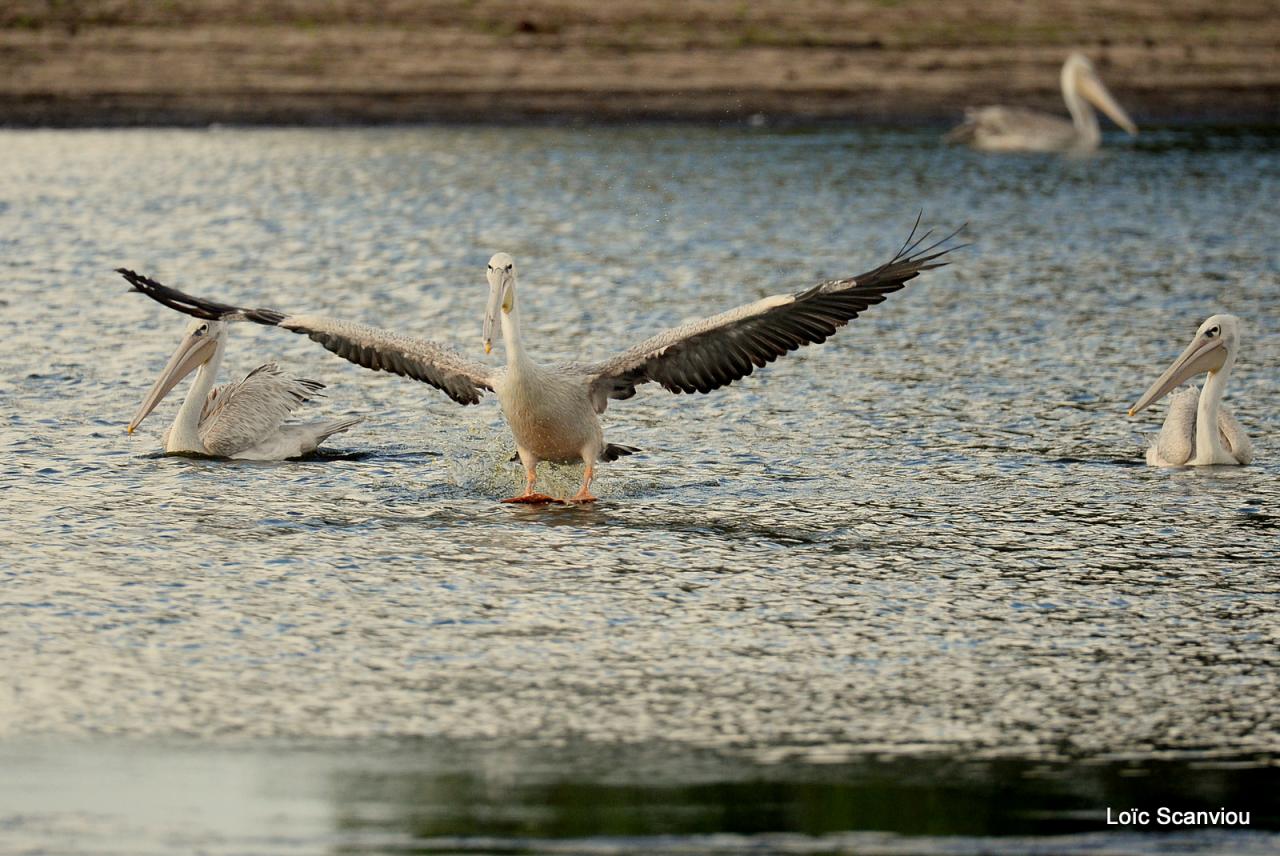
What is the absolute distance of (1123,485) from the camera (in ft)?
31.3

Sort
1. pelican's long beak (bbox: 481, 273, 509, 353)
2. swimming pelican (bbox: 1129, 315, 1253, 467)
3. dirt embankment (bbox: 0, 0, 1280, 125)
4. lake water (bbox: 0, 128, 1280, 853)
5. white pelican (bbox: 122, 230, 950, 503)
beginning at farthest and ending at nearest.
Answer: dirt embankment (bbox: 0, 0, 1280, 125)
swimming pelican (bbox: 1129, 315, 1253, 467)
white pelican (bbox: 122, 230, 950, 503)
pelican's long beak (bbox: 481, 273, 509, 353)
lake water (bbox: 0, 128, 1280, 853)

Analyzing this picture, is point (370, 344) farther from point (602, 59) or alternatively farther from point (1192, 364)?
point (602, 59)

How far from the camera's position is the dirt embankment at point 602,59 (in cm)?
2652

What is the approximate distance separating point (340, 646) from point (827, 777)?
202cm

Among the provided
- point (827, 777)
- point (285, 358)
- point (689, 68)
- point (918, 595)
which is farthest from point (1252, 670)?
point (689, 68)

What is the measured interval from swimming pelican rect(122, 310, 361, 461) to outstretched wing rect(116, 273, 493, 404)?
625 millimetres

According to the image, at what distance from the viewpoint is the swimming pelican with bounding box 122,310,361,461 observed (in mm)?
10258

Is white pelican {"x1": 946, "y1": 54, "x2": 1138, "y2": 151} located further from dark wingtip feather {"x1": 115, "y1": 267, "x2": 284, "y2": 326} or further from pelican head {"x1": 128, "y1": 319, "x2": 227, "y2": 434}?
dark wingtip feather {"x1": 115, "y1": 267, "x2": 284, "y2": 326}

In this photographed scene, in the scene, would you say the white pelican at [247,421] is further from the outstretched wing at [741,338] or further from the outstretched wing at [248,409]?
the outstretched wing at [741,338]

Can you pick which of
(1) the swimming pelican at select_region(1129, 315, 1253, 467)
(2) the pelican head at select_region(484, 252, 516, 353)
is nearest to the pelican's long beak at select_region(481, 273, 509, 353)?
(2) the pelican head at select_region(484, 252, 516, 353)

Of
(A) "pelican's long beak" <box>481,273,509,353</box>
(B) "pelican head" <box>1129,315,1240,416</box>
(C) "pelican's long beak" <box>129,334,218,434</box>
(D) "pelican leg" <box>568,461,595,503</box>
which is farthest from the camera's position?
(C) "pelican's long beak" <box>129,334,218,434</box>

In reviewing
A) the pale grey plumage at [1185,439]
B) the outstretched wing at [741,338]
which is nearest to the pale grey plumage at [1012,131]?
the pale grey plumage at [1185,439]

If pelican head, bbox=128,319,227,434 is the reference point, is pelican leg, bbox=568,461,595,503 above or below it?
below

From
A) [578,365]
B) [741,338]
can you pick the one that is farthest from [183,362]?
[741,338]
